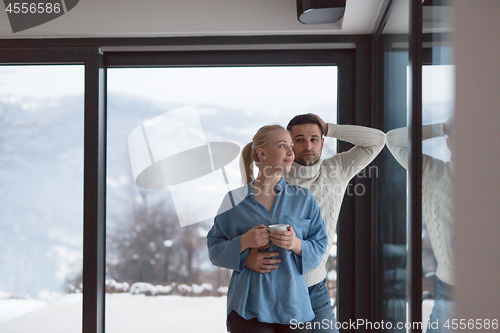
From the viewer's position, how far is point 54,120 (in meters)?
2.10

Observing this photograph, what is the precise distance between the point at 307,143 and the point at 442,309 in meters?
0.79

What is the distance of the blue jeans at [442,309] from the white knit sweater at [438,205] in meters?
0.02

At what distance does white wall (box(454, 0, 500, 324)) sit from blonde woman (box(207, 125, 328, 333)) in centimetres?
56

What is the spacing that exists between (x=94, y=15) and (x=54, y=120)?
597 mm

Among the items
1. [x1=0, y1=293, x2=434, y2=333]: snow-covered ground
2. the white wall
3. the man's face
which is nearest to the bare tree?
[x1=0, y1=293, x2=434, y2=333]: snow-covered ground

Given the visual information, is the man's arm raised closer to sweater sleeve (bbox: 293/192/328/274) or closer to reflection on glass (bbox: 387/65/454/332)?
sweater sleeve (bbox: 293/192/328/274)

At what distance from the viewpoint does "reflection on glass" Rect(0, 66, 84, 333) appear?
208 centimetres

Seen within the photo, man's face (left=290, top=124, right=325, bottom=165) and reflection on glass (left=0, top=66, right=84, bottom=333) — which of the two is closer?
man's face (left=290, top=124, right=325, bottom=165)

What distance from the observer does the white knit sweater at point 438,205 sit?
0.95 metres

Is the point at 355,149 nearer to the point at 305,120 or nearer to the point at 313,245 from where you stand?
the point at 305,120

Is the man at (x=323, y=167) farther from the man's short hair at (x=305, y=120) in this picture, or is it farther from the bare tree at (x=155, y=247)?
the bare tree at (x=155, y=247)

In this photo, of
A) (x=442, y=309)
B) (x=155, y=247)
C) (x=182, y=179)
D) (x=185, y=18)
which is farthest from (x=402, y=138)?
(x=155, y=247)

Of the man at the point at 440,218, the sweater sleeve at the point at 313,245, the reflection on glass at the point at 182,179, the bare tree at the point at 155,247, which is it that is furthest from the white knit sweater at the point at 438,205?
the bare tree at the point at 155,247

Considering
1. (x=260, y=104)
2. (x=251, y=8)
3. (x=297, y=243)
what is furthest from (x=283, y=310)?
(x=251, y=8)
